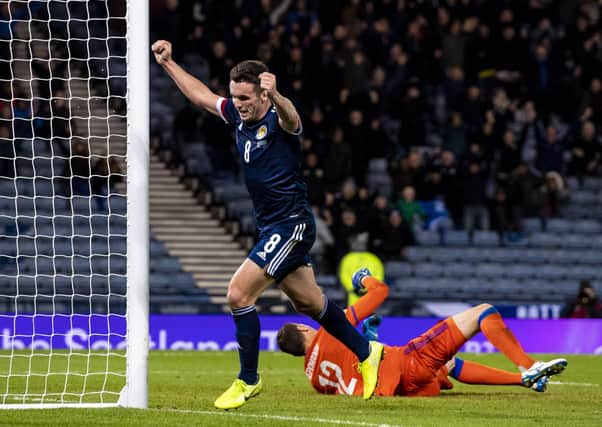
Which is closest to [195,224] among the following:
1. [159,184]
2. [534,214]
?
[159,184]

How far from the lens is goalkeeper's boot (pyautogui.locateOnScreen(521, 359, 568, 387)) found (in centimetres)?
947

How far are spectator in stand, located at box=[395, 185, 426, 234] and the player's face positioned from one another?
12398 mm

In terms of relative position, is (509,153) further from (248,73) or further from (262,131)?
(248,73)

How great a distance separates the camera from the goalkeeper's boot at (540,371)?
373 inches

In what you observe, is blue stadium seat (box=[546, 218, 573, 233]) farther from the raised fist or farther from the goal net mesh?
the raised fist

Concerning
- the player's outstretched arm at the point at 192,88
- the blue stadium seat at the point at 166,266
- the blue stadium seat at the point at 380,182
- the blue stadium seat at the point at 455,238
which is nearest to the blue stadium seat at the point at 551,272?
the blue stadium seat at the point at 455,238

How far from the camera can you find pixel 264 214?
8773 mm

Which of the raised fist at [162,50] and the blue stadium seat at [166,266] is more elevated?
the raised fist at [162,50]

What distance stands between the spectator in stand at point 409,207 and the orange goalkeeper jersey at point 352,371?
35.2 feet

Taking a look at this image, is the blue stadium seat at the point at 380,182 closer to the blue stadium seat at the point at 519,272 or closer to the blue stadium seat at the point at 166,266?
the blue stadium seat at the point at 519,272

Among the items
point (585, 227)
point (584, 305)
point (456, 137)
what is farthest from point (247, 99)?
point (585, 227)

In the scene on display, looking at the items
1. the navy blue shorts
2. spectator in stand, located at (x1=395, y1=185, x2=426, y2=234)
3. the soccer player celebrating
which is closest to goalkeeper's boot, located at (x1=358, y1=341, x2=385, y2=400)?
the soccer player celebrating

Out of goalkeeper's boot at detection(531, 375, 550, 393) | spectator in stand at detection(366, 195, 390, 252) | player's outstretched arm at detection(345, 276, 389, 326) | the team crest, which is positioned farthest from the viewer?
spectator in stand at detection(366, 195, 390, 252)

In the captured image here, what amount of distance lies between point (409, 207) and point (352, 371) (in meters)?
11.3
